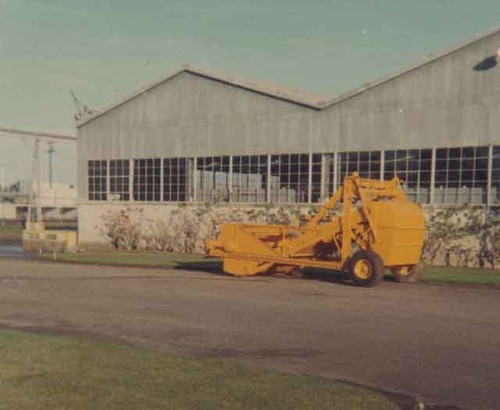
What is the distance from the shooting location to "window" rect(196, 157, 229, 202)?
26.2 m

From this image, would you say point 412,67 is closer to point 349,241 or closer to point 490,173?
point 490,173

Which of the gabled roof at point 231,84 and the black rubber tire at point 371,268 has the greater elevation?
the gabled roof at point 231,84

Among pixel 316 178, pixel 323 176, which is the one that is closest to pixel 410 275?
pixel 323 176

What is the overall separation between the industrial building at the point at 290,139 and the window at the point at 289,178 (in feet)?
0.15

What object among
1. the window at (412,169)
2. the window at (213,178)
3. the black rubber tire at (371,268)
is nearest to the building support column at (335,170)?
the window at (412,169)

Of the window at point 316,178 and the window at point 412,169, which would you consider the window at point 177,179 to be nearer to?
the window at point 316,178

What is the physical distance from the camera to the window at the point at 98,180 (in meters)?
29.5

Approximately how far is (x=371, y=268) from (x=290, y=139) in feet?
36.5

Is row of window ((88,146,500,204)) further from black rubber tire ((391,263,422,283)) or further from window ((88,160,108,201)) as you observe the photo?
black rubber tire ((391,263,422,283))

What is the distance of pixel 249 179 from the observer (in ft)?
83.6

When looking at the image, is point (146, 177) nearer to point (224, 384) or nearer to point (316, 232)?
point (316, 232)

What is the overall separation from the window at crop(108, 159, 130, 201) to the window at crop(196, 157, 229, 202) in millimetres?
4210

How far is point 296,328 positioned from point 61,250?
59.1ft

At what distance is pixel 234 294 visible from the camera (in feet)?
42.2
